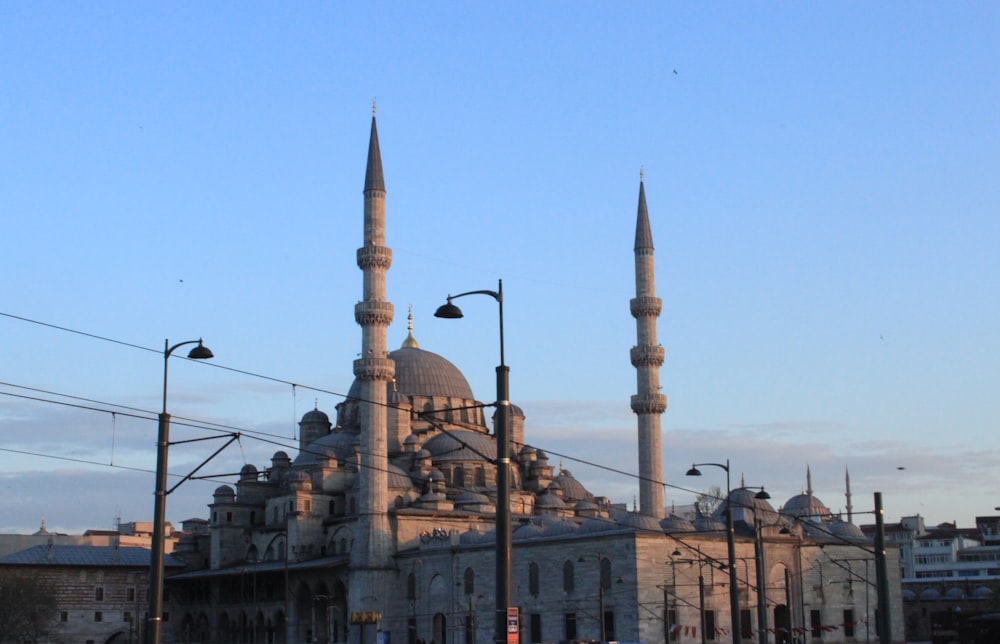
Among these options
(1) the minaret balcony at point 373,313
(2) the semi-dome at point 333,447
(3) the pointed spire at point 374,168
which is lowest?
(2) the semi-dome at point 333,447

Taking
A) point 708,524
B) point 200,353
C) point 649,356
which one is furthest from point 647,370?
point 200,353

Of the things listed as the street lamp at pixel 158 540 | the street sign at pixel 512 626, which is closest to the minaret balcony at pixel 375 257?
the street lamp at pixel 158 540

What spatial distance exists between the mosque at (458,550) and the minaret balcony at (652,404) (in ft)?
0.32

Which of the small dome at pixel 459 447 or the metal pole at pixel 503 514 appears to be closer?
the metal pole at pixel 503 514

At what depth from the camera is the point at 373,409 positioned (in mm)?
54719

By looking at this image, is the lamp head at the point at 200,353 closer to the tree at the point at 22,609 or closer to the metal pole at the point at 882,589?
the metal pole at the point at 882,589

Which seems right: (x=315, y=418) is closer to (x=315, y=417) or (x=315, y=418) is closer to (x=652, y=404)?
(x=315, y=417)

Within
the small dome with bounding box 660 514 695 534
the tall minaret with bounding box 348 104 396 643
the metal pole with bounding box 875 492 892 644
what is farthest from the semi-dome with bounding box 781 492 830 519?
the metal pole with bounding box 875 492 892 644

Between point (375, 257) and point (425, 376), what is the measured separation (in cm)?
1646

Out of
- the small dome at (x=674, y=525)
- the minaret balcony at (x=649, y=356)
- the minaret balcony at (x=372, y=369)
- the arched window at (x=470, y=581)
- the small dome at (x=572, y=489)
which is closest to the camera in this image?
the small dome at (x=674, y=525)

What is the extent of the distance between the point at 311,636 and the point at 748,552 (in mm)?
20324

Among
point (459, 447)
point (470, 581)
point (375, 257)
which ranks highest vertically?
point (375, 257)

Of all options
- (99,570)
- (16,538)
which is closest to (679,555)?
(99,570)

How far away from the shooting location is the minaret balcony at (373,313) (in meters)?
56.0
